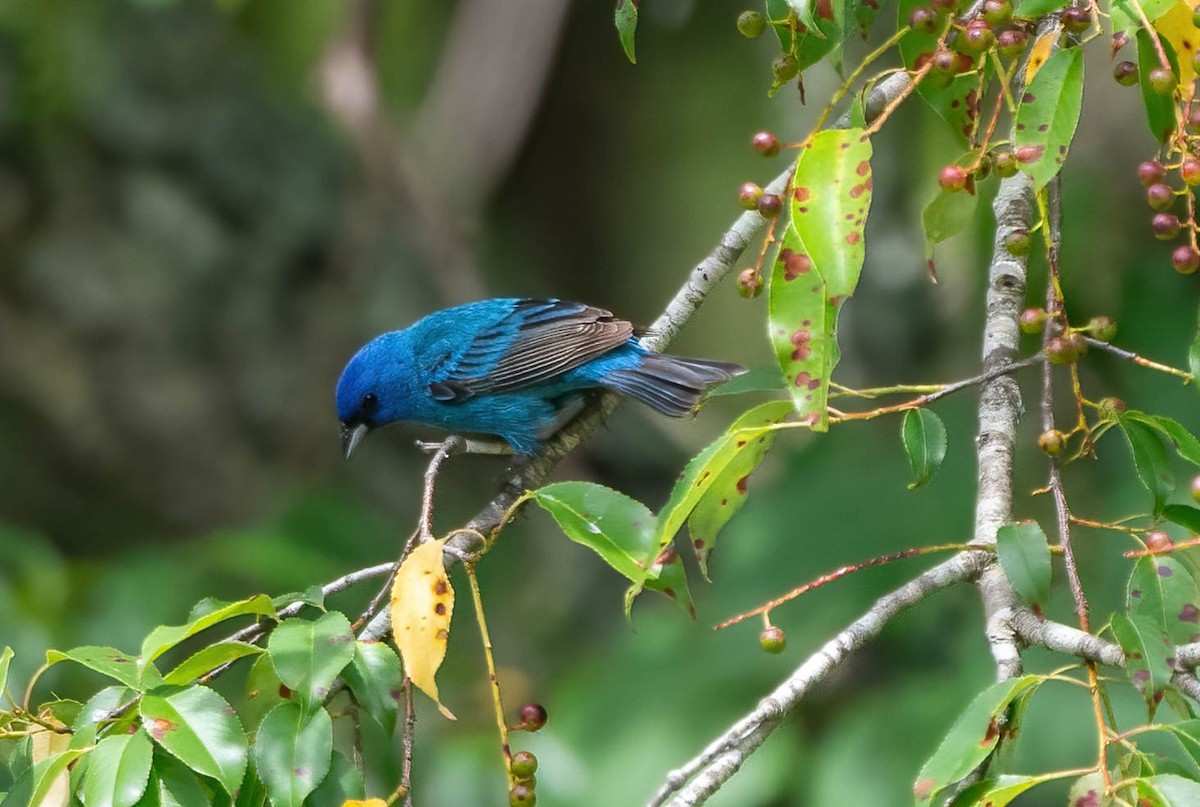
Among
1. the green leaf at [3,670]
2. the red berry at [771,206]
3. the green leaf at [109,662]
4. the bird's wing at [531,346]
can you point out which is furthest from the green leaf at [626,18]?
the bird's wing at [531,346]

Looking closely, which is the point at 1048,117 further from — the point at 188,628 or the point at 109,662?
the point at 109,662

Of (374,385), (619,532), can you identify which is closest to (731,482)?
(619,532)

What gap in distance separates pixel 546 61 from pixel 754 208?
18.0 feet

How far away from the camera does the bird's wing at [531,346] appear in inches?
168

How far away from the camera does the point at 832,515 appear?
4559 mm

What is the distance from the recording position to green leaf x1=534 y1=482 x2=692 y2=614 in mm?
1843

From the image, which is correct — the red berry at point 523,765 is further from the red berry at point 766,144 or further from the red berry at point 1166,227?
the red berry at point 1166,227

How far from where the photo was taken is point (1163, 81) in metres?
1.82

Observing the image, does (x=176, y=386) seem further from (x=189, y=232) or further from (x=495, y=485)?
(x=495, y=485)

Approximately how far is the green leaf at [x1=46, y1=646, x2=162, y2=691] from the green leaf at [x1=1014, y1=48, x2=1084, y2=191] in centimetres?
140

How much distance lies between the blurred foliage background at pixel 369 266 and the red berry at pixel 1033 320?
100 inches

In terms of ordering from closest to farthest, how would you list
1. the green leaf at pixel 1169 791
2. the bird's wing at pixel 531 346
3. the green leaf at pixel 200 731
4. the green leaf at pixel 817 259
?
the green leaf at pixel 1169 791 < the green leaf at pixel 817 259 < the green leaf at pixel 200 731 < the bird's wing at pixel 531 346

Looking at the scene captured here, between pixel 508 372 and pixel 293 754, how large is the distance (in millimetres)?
2760

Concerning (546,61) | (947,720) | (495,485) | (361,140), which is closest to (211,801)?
(495,485)
